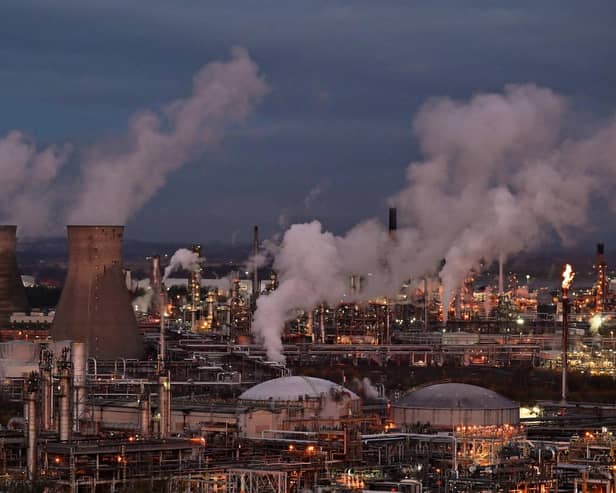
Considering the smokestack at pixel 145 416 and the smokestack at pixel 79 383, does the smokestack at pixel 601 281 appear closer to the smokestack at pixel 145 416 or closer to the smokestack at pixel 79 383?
the smokestack at pixel 79 383

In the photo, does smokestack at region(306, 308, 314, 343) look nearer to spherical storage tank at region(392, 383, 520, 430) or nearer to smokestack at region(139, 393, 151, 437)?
spherical storage tank at region(392, 383, 520, 430)

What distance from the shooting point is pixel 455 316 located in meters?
79.0

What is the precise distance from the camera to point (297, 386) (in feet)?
122

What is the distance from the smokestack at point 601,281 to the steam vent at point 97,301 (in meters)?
30.8

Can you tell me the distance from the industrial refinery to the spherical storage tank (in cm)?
4

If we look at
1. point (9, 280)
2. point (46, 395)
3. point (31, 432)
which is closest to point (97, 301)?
point (9, 280)

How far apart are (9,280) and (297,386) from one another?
2818 centimetres

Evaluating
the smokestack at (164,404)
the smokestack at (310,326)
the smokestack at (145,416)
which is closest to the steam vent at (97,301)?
the smokestack at (310,326)

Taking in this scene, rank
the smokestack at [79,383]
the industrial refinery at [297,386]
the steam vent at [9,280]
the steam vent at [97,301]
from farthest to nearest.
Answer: the steam vent at [9,280], the steam vent at [97,301], the smokestack at [79,383], the industrial refinery at [297,386]

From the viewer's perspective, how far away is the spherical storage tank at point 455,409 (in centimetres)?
3619

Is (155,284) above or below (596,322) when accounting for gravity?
above

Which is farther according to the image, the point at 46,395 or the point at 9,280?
the point at 9,280

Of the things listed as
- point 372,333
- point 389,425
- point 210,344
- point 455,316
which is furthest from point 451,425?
point 455,316

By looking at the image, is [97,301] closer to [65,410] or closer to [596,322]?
[65,410]
